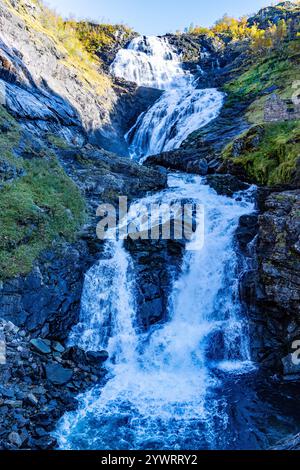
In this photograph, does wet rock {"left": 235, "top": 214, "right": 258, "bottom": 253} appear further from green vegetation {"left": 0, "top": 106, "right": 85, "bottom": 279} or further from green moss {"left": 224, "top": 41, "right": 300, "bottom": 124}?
green moss {"left": 224, "top": 41, "right": 300, "bottom": 124}

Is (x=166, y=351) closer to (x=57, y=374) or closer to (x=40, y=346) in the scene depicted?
(x=57, y=374)

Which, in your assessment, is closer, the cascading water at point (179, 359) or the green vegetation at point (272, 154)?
the cascading water at point (179, 359)

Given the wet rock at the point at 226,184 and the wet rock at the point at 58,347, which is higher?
the wet rock at the point at 226,184

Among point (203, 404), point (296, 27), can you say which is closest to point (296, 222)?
point (203, 404)

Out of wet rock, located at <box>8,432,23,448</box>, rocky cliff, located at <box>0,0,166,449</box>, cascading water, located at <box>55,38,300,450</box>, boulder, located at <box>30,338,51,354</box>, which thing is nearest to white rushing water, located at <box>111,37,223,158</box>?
rocky cliff, located at <box>0,0,166,449</box>

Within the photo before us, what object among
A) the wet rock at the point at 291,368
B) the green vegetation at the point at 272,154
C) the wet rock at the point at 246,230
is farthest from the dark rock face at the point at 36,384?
the green vegetation at the point at 272,154

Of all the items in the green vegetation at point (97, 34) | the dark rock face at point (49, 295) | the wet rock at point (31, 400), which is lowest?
the wet rock at point (31, 400)

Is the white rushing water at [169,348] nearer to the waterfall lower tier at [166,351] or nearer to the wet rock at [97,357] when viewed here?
the waterfall lower tier at [166,351]

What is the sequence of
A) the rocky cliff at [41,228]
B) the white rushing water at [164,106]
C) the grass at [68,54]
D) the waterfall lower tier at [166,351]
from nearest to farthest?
the waterfall lower tier at [166,351] → the rocky cliff at [41,228] → the white rushing water at [164,106] → the grass at [68,54]

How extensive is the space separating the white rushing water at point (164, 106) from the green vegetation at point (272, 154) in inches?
577

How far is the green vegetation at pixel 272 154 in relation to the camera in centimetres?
2531

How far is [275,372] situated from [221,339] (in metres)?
2.80

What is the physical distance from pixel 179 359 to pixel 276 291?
548cm

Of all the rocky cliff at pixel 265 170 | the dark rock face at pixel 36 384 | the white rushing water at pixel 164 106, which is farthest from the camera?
the white rushing water at pixel 164 106
